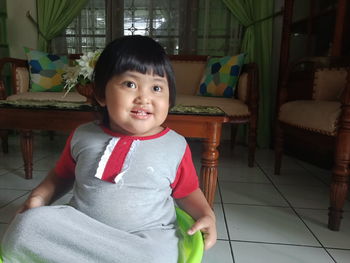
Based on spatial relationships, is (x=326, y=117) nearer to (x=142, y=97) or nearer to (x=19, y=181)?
(x=142, y=97)

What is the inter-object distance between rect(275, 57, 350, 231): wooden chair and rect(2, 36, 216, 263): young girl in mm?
643

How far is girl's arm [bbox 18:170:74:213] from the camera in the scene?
64 cm

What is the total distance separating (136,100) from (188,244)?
12.7 inches

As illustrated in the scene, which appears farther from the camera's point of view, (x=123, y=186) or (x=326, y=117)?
(x=326, y=117)

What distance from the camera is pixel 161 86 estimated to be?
63 cm

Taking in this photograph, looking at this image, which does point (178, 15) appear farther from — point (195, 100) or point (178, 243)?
point (178, 243)

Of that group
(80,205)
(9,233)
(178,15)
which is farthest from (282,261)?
(178,15)

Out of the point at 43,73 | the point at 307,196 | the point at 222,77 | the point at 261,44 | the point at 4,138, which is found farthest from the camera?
the point at 261,44

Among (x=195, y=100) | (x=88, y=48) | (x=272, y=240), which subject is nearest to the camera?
(x=272, y=240)

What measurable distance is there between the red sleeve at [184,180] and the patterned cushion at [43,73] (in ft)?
6.22

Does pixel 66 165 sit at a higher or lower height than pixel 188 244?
higher

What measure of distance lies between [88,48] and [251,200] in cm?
216

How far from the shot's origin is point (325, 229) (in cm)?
107

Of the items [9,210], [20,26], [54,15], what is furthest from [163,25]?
[9,210]
